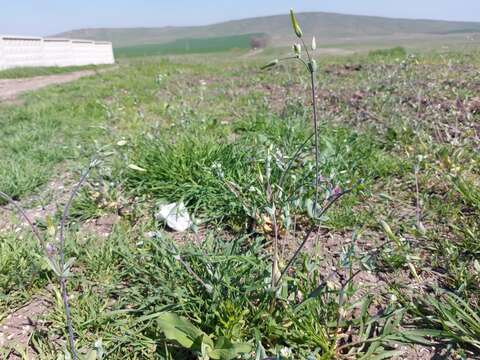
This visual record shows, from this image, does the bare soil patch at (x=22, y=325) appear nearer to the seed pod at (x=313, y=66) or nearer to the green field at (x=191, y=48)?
the seed pod at (x=313, y=66)

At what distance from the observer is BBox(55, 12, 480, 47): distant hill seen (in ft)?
372

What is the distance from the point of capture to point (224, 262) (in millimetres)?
1697

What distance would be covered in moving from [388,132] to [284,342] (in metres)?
2.66

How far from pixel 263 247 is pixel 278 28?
433ft

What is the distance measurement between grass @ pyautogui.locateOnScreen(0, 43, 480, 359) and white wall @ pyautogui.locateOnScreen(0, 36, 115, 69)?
60.1 ft

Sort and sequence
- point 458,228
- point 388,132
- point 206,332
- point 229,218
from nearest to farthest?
point 206,332
point 458,228
point 229,218
point 388,132

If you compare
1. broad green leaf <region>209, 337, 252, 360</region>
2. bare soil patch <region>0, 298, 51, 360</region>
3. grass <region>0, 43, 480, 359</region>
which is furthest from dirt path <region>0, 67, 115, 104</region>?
broad green leaf <region>209, 337, 252, 360</region>

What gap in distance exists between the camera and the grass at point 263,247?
1.44 metres

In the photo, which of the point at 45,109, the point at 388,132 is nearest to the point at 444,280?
the point at 388,132

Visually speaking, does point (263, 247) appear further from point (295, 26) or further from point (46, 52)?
point (46, 52)

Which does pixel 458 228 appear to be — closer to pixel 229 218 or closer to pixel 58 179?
pixel 229 218

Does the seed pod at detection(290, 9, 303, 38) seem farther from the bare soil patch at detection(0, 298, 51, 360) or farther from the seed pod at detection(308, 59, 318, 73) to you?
the bare soil patch at detection(0, 298, 51, 360)

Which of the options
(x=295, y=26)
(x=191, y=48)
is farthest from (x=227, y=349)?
(x=191, y=48)

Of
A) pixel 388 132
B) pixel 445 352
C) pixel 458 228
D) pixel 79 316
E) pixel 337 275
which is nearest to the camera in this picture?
pixel 445 352
